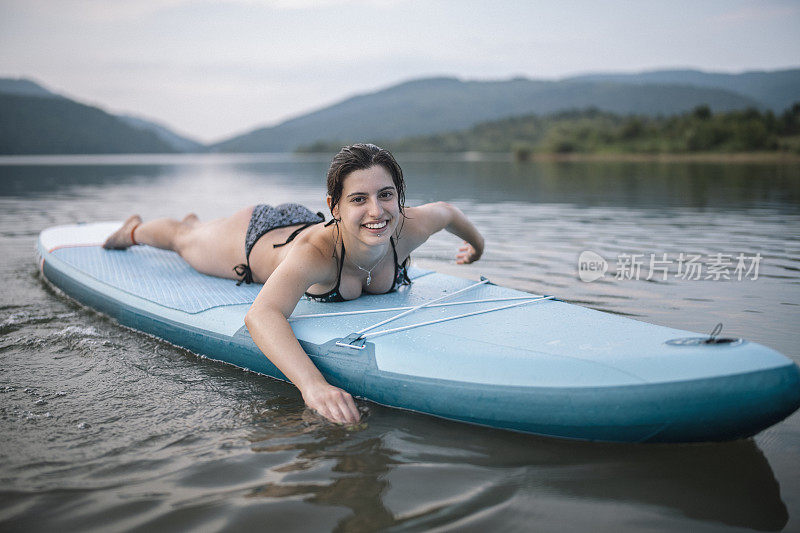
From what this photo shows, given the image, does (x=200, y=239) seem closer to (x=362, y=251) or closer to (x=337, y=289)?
(x=337, y=289)

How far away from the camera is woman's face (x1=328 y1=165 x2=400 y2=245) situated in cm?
297

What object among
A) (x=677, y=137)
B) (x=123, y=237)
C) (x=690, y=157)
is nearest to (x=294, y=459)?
(x=123, y=237)

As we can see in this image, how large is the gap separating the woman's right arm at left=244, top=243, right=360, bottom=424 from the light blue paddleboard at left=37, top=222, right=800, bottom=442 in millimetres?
243

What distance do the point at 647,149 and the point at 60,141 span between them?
83825 millimetres

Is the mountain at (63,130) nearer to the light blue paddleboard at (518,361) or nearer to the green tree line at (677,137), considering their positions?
the green tree line at (677,137)

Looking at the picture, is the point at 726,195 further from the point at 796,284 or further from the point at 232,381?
the point at 232,381

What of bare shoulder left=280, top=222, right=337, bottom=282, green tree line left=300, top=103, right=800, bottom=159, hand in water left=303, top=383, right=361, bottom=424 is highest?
green tree line left=300, top=103, right=800, bottom=159

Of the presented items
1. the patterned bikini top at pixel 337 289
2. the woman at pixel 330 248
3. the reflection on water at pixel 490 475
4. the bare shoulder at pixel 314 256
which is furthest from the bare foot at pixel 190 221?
the reflection on water at pixel 490 475

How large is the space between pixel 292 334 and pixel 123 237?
3.26 metres

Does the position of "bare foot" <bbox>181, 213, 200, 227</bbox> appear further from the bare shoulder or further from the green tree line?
the green tree line

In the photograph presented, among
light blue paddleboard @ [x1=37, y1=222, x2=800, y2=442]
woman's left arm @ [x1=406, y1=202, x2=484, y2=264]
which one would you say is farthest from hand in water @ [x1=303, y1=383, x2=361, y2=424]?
woman's left arm @ [x1=406, y1=202, x2=484, y2=264]

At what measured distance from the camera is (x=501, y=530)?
6.39 ft

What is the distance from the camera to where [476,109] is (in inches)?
7008

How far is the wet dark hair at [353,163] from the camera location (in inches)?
117
